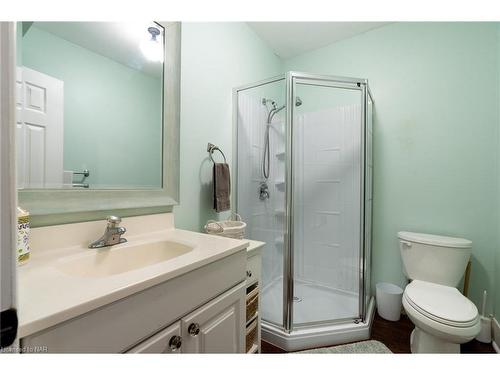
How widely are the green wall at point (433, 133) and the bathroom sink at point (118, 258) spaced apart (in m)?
1.77

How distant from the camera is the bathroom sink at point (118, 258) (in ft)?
2.52

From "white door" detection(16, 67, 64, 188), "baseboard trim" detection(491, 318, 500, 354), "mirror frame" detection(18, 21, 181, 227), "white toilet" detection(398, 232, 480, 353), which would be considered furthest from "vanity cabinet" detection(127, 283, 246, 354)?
"baseboard trim" detection(491, 318, 500, 354)

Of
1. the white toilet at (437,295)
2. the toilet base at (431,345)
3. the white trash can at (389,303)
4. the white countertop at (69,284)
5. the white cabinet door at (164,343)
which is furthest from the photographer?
the white trash can at (389,303)

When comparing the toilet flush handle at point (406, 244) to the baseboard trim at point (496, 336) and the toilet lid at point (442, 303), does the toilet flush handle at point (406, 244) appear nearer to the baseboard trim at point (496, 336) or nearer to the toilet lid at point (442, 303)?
the toilet lid at point (442, 303)

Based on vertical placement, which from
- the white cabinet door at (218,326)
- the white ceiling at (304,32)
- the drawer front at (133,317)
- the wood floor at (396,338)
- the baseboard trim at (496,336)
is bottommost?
the wood floor at (396,338)

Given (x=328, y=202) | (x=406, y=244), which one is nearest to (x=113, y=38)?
(x=328, y=202)

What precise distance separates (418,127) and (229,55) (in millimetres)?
1600

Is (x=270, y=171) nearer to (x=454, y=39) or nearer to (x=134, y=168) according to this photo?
(x=134, y=168)

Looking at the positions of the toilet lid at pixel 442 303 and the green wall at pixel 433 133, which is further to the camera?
the green wall at pixel 433 133

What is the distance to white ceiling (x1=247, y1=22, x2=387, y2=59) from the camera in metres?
1.89

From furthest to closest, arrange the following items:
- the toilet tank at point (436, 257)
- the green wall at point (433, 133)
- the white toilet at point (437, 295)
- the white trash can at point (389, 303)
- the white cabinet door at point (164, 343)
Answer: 1. the white trash can at point (389, 303)
2. the green wall at point (433, 133)
3. the toilet tank at point (436, 257)
4. the white toilet at point (437, 295)
5. the white cabinet door at point (164, 343)

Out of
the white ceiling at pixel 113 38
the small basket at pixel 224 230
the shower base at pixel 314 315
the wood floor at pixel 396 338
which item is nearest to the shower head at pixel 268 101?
the white ceiling at pixel 113 38

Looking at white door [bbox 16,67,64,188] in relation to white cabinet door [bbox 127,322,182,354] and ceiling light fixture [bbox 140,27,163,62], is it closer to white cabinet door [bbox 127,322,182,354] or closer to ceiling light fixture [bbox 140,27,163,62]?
ceiling light fixture [bbox 140,27,163,62]
